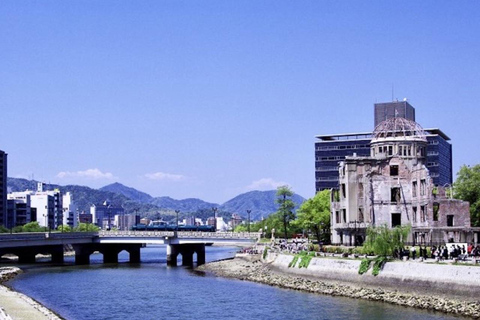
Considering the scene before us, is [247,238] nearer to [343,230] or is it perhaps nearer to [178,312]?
[343,230]

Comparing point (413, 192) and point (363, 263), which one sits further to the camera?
point (413, 192)

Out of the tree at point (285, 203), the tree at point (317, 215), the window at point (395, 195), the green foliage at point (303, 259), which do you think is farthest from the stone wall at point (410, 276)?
the tree at point (285, 203)

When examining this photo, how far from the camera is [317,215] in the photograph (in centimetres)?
16288

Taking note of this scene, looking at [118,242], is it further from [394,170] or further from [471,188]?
[471,188]

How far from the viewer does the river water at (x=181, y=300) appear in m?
78.1

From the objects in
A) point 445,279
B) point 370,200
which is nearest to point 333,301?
point 445,279

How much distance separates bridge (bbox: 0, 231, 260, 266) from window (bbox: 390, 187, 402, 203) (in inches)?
1844

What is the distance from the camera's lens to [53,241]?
16238cm

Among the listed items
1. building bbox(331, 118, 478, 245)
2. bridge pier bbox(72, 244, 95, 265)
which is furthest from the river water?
bridge pier bbox(72, 244, 95, 265)

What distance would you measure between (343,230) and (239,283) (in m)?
28.1

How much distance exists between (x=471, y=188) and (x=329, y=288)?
174 ft

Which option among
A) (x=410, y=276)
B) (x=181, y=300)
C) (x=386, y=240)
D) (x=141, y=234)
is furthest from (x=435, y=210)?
(x=141, y=234)

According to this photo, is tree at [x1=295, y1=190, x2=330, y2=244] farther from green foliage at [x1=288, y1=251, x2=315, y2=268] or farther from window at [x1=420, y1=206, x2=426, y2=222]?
green foliage at [x1=288, y1=251, x2=315, y2=268]

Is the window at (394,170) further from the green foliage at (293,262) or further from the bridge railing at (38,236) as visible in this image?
the bridge railing at (38,236)
